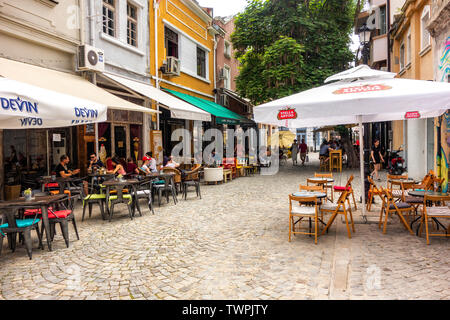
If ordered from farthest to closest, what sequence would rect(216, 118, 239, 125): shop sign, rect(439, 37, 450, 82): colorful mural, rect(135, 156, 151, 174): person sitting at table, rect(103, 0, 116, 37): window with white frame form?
rect(216, 118, 239, 125): shop sign → rect(103, 0, 116, 37): window with white frame → rect(135, 156, 151, 174): person sitting at table → rect(439, 37, 450, 82): colorful mural

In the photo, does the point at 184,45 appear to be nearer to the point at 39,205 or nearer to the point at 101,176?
the point at 101,176

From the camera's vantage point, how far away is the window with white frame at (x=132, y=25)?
1206 centimetres

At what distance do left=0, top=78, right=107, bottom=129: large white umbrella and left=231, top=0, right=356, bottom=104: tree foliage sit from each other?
11.7 m

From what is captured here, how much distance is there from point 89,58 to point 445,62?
9621mm

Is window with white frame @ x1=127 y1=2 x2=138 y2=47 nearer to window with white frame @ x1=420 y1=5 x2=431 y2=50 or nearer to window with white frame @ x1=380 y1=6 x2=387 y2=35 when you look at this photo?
window with white frame @ x1=420 y1=5 x2=431 y2=50

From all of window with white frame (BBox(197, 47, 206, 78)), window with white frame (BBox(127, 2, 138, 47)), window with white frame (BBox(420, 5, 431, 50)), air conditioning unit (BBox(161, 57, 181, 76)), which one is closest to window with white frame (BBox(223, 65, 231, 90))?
window with white frame (BBox(197, 47, 206, 78))

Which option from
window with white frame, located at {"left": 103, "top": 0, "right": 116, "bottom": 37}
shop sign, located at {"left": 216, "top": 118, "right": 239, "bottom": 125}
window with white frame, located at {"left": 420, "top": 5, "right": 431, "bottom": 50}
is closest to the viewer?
window with white frame, located at {"left": 420, "top": 5, "right": 431, "bottom": 50}

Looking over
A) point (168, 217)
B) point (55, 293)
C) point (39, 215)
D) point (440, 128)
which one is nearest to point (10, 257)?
point (39, 215)

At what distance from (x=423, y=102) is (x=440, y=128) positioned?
5306 millimetres

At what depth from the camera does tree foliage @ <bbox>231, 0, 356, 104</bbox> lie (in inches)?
630

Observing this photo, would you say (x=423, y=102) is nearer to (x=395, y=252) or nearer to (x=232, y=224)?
(x=395, y=252)

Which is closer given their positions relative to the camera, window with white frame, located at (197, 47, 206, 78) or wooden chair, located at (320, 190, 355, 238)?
wooden chair, located at (320, 190, 355, 238)

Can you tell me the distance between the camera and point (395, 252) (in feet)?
15.0

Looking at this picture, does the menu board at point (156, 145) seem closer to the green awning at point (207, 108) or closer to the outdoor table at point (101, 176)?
the green awning at point (207, 108)
